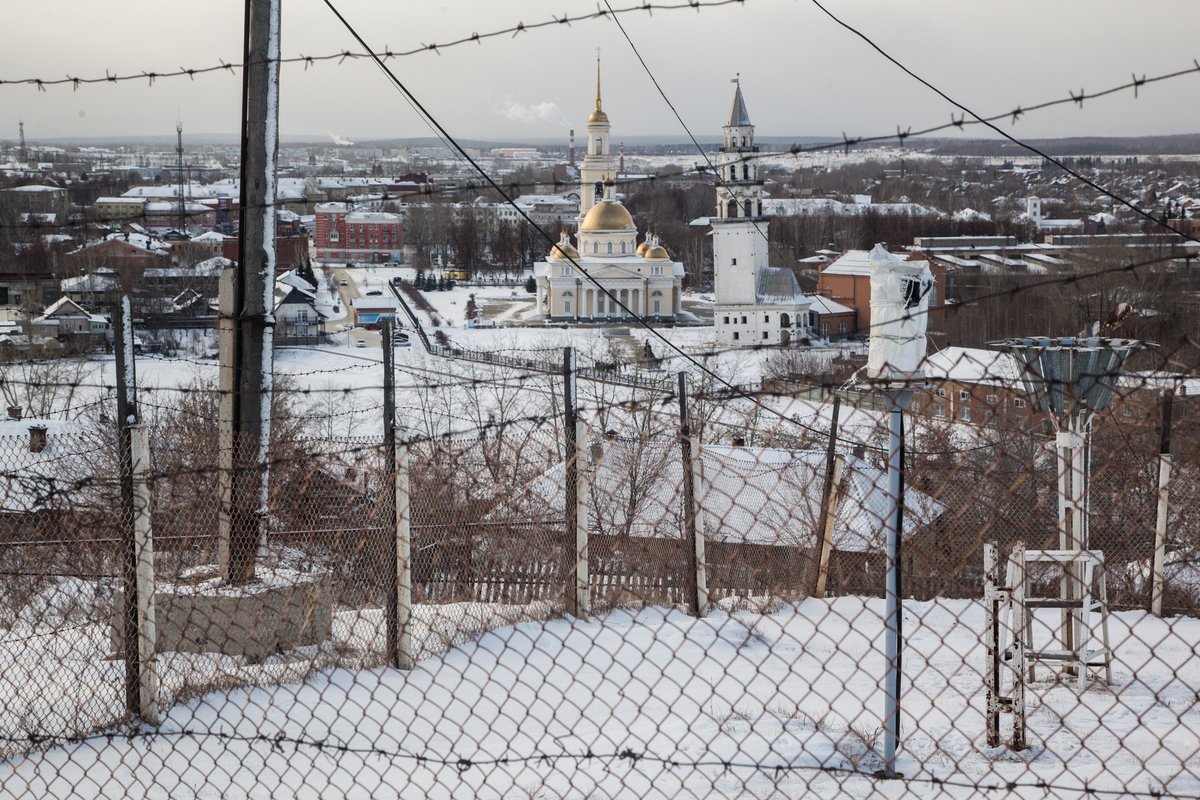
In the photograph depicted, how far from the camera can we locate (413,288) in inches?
2660

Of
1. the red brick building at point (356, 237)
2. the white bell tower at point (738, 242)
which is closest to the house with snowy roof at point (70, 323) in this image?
the white bell tower at point (738, 242)

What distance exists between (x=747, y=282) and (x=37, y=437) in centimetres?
4165

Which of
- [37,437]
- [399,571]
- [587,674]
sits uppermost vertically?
[399,571]

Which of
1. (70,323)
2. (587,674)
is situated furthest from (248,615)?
(70,323)

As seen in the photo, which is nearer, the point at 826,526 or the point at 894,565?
the point at 894,565

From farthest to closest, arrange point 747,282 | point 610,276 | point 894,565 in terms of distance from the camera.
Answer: point 610,276 < point 747,282 < point 894,565

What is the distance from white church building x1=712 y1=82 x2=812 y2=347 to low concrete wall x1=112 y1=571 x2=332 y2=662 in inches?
1836

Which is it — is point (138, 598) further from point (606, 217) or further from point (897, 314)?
point (606, 217)

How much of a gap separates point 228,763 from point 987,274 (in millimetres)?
47671

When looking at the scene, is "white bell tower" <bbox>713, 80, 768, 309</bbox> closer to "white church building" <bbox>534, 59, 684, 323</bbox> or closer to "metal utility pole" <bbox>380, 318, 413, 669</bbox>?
"white church building" <bbox>534, 59, 684, 323</bbox>

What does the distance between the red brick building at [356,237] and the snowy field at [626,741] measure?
279 feet

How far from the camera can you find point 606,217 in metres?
60.9

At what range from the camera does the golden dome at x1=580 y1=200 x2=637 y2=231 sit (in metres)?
60.9

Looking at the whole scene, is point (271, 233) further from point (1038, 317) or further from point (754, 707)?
point (1038, 317)
